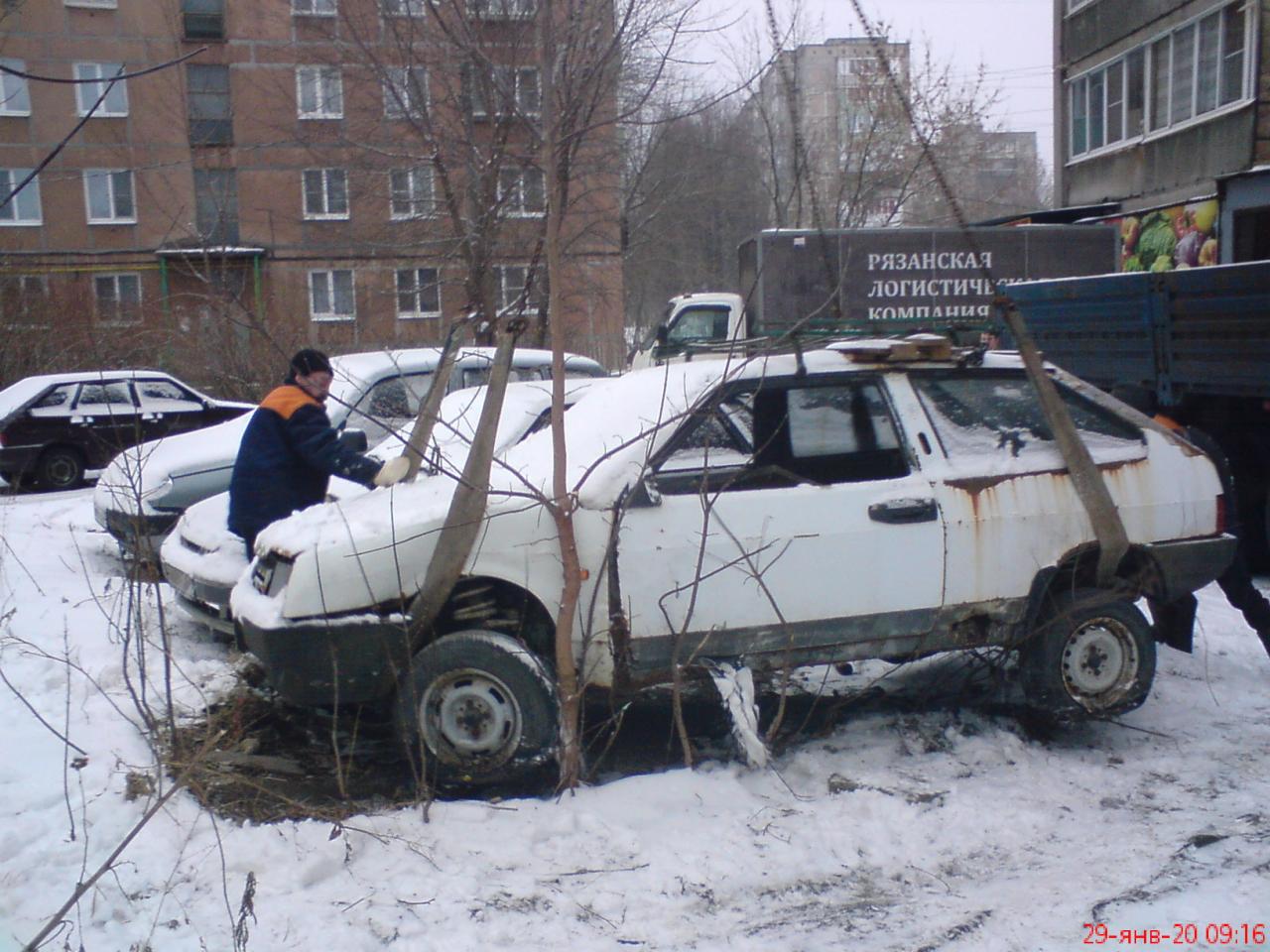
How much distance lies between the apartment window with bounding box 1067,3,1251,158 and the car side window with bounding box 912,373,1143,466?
16.1 meters

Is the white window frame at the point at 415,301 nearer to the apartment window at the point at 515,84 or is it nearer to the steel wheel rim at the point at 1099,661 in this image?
the apartment window at the point at 515,84

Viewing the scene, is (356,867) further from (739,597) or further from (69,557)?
(69,557)

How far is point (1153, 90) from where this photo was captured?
21.6 meters

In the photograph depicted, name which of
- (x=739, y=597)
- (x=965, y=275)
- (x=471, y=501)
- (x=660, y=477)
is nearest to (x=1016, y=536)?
(x=739, y=597)

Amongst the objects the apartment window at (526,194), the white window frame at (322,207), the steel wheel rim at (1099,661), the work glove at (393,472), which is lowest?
the steel wheel rim at (1099,661)

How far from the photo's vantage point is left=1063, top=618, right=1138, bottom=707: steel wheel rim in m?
5.10

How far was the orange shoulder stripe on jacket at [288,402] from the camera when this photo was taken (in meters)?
5.72

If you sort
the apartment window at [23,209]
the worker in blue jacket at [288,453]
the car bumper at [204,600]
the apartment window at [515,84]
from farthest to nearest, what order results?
the apartment window at [23,209] < the apartment window at [515,84] < the car bumper at [204,600] < the worker in blue jacket at [288,453]

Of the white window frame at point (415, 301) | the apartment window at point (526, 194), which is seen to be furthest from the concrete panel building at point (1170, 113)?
the white window frame at point (415, 301)

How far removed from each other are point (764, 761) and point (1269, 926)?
1.81m

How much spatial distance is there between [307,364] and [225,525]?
1.31 meters

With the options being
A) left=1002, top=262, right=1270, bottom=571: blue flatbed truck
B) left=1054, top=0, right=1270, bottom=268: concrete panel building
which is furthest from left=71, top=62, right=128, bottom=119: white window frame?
left=1002, top=262, right=1270, bottom=571: blue flatbed truck

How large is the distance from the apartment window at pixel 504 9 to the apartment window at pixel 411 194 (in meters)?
4.15
